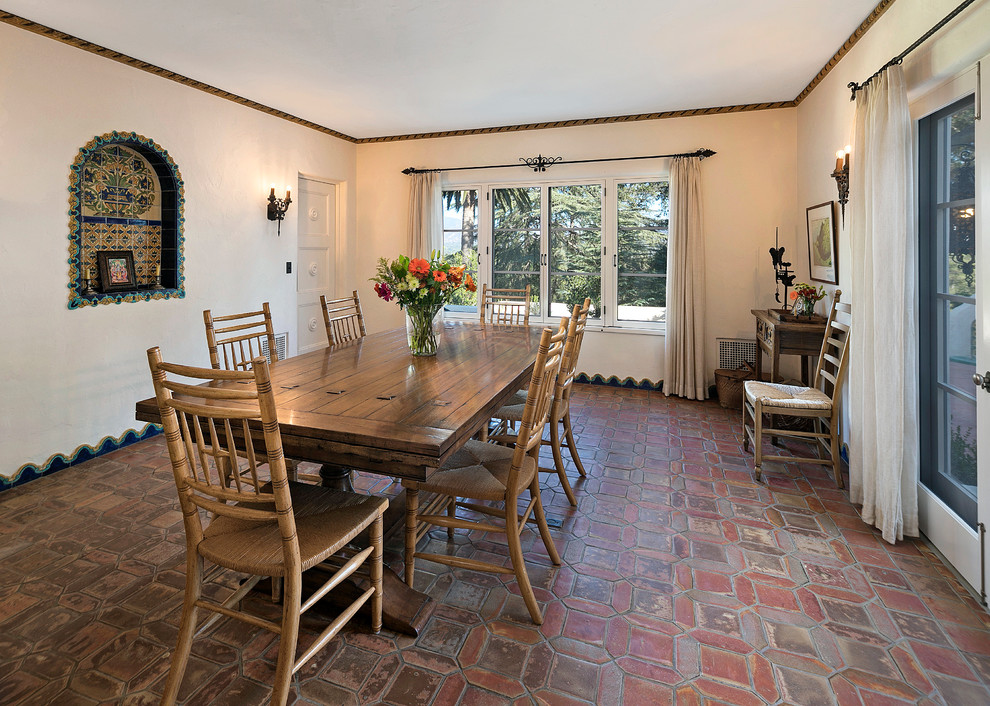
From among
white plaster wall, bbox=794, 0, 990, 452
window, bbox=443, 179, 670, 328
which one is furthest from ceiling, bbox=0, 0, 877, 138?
window, bbox=443, 179, 670, 328

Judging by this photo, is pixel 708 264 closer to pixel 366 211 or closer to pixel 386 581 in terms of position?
pixel 366 211

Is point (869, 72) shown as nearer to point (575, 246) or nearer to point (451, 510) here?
point (575, 246)

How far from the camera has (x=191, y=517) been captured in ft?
4.96

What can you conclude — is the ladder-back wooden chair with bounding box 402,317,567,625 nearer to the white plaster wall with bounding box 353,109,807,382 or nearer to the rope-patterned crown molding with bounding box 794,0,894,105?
the rope-patterned crown molding with bounding box 794,0,894,105

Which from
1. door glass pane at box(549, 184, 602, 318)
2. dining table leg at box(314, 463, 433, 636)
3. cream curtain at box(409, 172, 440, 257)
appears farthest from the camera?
cream curtain at box(409, 172, 440, 257)

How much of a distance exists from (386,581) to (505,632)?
474 mm

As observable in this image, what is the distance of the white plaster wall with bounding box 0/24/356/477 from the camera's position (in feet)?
9.84

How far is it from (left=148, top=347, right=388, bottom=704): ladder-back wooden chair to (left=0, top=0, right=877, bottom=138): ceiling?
2533 millimetres

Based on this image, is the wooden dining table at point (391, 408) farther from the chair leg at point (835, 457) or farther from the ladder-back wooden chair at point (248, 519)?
the chair leg at point (835, 457)

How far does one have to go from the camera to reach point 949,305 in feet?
7.75

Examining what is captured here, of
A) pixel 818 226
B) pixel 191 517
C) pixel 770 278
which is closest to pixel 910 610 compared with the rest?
pixel 191 517

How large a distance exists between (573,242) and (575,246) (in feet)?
0.16

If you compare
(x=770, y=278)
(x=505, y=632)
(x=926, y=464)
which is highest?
(x=770, y=278)

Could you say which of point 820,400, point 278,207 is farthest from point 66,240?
point 820,400
